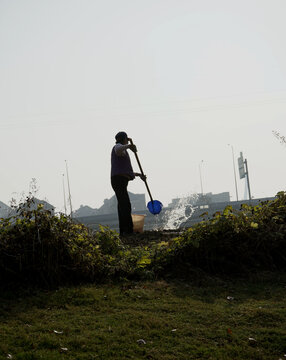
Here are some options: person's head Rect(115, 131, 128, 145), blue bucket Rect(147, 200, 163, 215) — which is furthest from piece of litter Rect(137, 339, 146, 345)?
blue bucket Rect(147, 200, 163, 215)

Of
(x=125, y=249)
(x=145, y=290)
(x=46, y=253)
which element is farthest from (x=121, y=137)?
(x=145, y=290)

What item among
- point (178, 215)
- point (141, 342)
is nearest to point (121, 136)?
point (141, 342)

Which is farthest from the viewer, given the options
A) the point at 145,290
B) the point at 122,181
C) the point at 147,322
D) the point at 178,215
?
the point at 178,215

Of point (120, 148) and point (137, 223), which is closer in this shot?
point (120, 148)

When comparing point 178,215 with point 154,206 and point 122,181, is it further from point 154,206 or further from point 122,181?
point 122,181

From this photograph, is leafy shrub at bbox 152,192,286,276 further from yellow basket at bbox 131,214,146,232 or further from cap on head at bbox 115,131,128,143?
cap on head at bbox 115,131,128,143

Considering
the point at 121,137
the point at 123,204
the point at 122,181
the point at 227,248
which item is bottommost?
the point at 227,248

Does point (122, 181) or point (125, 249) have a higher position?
point (122, 181)

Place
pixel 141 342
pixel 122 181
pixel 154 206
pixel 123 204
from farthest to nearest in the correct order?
pixel 154 206 < pixel 122 181 < pixel 123 204 < pixel 141 342

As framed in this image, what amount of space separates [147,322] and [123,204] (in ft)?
18.1

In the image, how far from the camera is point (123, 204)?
30.8 ft

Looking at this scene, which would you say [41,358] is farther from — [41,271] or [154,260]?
[154,260]

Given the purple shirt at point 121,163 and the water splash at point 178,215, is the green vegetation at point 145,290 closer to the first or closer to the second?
the purple shirt at point 121,163

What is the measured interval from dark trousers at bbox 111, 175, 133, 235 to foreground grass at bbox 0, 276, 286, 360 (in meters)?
4.07
